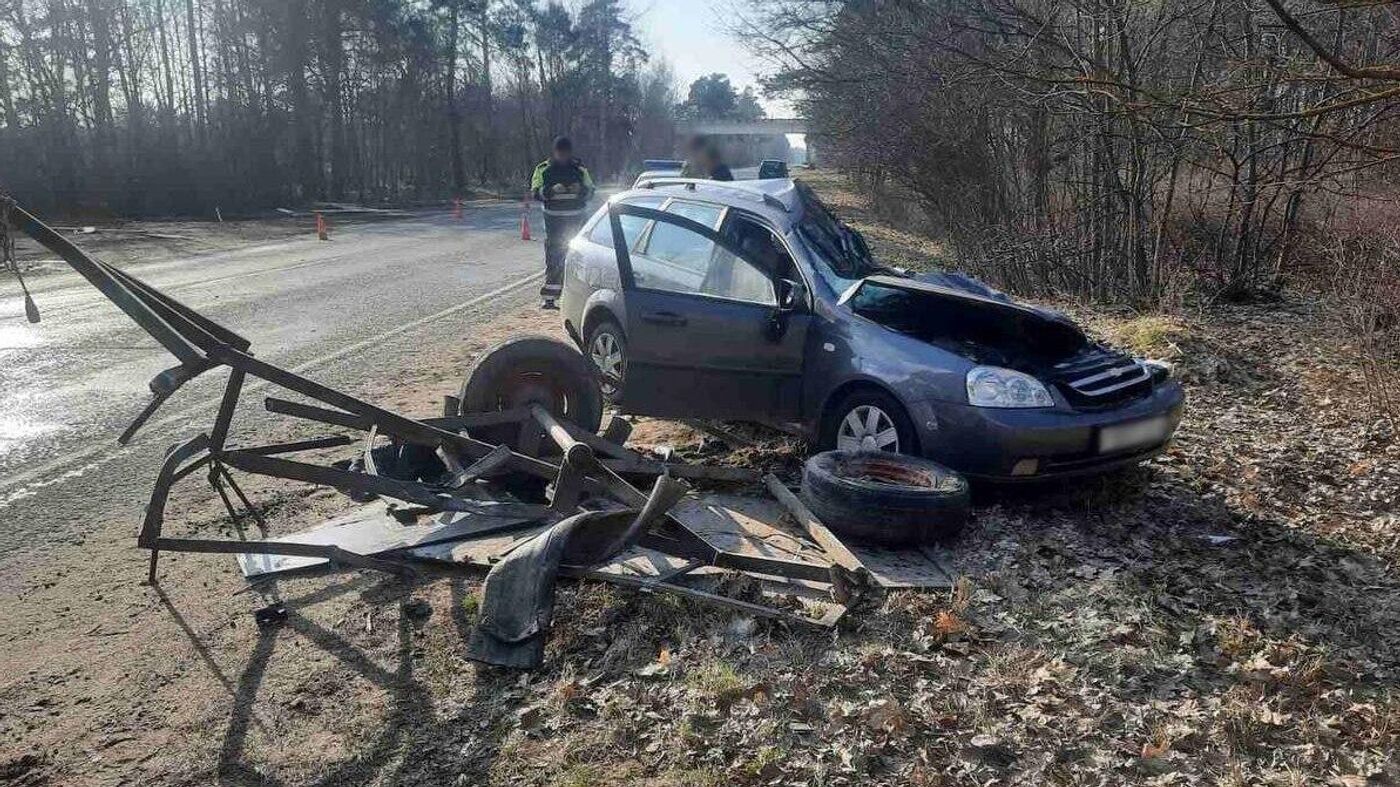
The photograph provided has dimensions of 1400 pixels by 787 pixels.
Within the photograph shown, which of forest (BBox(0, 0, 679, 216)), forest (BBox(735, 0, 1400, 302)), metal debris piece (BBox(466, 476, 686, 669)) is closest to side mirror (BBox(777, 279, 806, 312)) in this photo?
metal debris piece (BBox(466, 476, 686, 669))

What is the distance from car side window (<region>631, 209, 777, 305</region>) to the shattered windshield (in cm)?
40

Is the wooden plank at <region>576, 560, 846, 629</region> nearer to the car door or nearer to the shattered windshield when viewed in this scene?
the car door

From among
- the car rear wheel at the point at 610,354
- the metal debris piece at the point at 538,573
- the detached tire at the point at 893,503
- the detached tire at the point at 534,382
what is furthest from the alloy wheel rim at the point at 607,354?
the metal debris piece at the point at 538,573

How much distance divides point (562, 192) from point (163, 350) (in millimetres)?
5019

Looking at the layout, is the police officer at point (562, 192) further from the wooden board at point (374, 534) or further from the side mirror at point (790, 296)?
the wooden board at point (374, 534)

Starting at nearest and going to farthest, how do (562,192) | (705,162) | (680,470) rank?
(680,470)
(562,192)
(705,162)

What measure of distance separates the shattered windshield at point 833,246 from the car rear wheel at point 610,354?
1380 mm

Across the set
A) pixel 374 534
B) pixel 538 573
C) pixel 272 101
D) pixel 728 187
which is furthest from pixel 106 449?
pixel 272 101

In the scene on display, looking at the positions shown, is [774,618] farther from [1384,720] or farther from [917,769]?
[1384,720]

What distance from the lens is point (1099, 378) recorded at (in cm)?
504

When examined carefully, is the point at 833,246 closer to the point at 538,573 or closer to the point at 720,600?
the point at 720,600

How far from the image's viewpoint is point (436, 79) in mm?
48500

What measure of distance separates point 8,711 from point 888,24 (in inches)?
505

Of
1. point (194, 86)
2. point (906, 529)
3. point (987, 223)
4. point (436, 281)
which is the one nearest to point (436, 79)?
point (194, 86)
